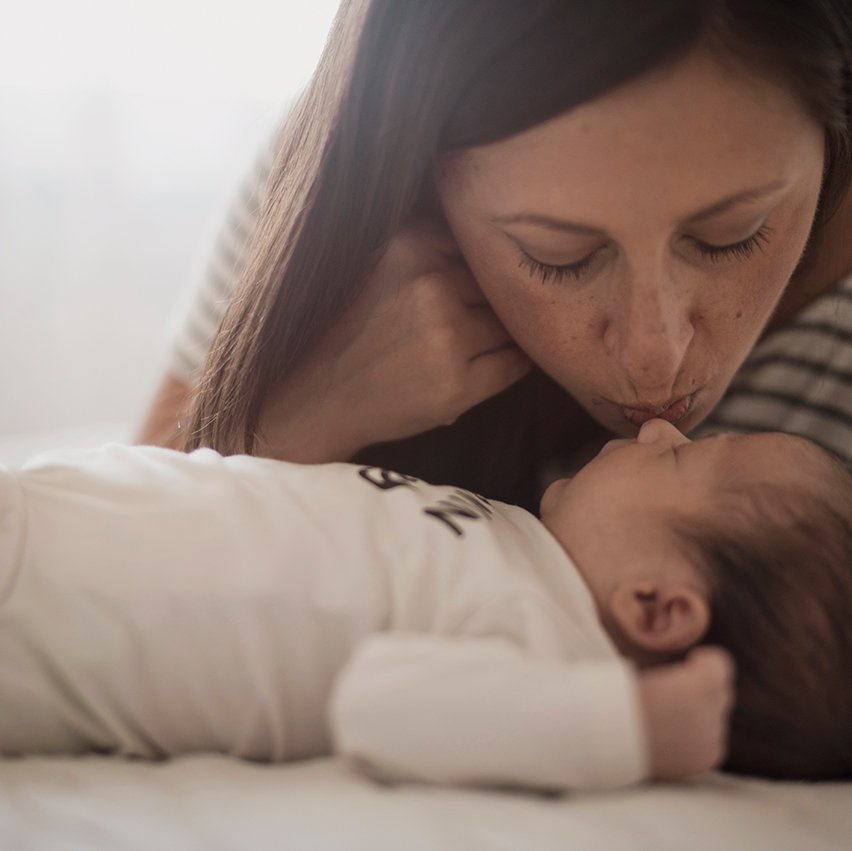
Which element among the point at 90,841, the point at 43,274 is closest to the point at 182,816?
the point at 90,841

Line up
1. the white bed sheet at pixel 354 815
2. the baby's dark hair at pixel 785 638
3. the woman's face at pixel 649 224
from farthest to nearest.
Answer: the woman's face at pixel 649 224 < the baby's dark hair at pixel 785 638 < the white bed sheet at pixel 354 815

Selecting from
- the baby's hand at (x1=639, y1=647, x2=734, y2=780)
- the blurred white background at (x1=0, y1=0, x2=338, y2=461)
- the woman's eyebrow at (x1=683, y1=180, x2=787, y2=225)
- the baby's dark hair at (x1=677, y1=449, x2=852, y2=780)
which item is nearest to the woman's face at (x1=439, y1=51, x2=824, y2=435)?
the woman's eyebrow at (x1=683, y1=180, x2=787, y2=225)

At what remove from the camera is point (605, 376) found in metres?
1.02

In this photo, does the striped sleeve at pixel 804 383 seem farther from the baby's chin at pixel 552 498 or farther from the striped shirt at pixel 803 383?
the baby's chin at pixel 552 498

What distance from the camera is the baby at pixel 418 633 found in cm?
66

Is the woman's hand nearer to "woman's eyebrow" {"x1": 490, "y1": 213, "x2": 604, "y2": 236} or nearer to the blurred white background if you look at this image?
"woman's eyebrow" {"x1": 490, "y1": 213, "x2": 604, "y2": 236}

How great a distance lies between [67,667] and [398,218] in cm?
54

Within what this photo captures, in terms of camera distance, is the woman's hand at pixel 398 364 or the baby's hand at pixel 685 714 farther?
the woman's hand at pixel 398 364

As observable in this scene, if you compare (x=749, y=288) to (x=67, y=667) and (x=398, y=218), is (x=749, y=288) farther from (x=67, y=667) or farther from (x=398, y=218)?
(x=67, y=667)

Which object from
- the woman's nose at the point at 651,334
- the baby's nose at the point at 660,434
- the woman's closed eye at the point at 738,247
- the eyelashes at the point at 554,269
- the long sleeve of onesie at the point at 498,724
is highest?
the woman's closed eye at the point at 738,247

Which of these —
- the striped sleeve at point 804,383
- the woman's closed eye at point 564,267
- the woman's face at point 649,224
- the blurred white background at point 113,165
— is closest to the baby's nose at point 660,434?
the woman's face at point 649,224

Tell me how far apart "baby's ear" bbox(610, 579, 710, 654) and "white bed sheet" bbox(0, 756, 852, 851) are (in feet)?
0.34

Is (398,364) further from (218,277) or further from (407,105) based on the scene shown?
(218,277)

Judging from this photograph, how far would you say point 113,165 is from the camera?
2.42 m
